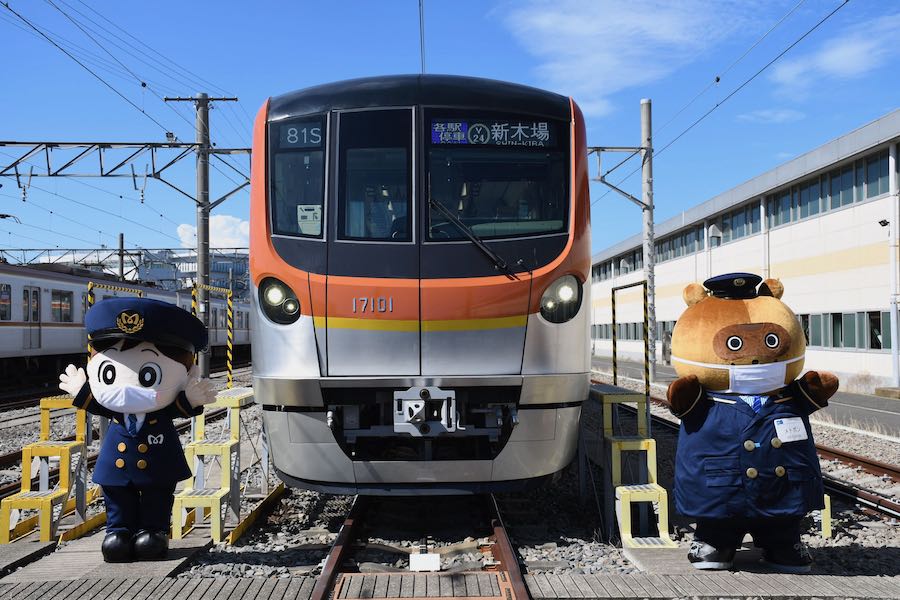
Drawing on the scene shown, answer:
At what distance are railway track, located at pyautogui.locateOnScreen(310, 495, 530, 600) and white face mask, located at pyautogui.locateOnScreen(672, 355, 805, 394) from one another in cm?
157

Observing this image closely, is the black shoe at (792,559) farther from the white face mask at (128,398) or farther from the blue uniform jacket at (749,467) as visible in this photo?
the white face mask at (128,398)

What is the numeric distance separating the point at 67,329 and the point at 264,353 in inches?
694

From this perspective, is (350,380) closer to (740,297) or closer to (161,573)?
(161,573)

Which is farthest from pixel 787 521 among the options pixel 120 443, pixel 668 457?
pixel 668 457

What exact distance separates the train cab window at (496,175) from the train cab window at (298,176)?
745mm

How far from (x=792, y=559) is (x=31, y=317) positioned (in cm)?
1848

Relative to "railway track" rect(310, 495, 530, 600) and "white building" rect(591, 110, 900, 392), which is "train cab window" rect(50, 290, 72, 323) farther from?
"railway track" rect(310, 495, 530, 600)

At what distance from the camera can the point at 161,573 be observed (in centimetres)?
435

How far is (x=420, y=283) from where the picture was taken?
5.05 m

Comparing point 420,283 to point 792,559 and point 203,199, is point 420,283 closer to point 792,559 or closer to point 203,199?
point 792,559

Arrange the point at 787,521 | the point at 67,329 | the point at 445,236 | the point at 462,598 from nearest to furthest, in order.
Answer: the point at 462,598 < the point at 787,521 < the point at 445,236 < the point at 67,329

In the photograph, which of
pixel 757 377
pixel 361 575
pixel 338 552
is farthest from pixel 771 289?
pixel 338 552

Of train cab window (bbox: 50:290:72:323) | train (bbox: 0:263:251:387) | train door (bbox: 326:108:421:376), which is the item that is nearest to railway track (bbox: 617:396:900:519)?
train door (bbox: 326:108:421:376)

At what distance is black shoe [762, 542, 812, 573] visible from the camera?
4383mm
